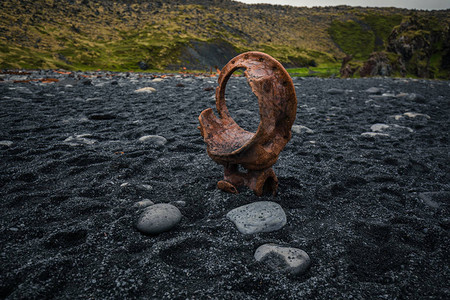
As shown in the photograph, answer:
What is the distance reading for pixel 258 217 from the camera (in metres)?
2.02

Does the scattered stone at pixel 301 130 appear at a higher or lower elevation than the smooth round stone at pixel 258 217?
lower

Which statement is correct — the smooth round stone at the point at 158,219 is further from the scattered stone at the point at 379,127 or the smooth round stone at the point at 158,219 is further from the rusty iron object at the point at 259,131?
the scattered stone at the point at 379,127

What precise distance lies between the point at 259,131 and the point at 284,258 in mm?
966

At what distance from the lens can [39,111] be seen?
5.15 metres

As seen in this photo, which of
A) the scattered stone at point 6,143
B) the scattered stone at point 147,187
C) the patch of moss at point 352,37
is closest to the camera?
the scattered stone at point 147,187

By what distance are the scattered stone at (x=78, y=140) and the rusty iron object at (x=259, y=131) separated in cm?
206

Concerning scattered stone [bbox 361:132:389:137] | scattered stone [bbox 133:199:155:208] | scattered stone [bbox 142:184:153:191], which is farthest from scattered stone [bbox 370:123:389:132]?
scattered stone [bbox 133:199:155:208]

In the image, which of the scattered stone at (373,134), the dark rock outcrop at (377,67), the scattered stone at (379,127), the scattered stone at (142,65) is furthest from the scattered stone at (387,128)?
the scattered stone at (142,65)

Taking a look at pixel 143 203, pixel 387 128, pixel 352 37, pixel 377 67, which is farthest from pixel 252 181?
pixel 352 37

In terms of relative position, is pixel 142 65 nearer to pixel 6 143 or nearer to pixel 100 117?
pixel 100 117

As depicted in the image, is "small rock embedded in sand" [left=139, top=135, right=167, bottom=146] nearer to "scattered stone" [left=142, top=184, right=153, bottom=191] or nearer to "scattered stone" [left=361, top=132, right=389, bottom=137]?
"scattered stone" [left=142, top=184, right=153, bottom=191]

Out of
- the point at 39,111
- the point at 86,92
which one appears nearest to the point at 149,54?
the point at 86,92

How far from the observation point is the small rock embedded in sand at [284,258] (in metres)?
1.57

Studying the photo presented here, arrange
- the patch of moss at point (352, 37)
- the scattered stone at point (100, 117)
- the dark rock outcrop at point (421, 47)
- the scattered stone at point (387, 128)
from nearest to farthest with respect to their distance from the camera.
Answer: the scattered stone at point (387, 128), the scattered stone at point (100, 117), the dark rock outcrop at point (421, 47), the patch of moss at point (352, 37)
